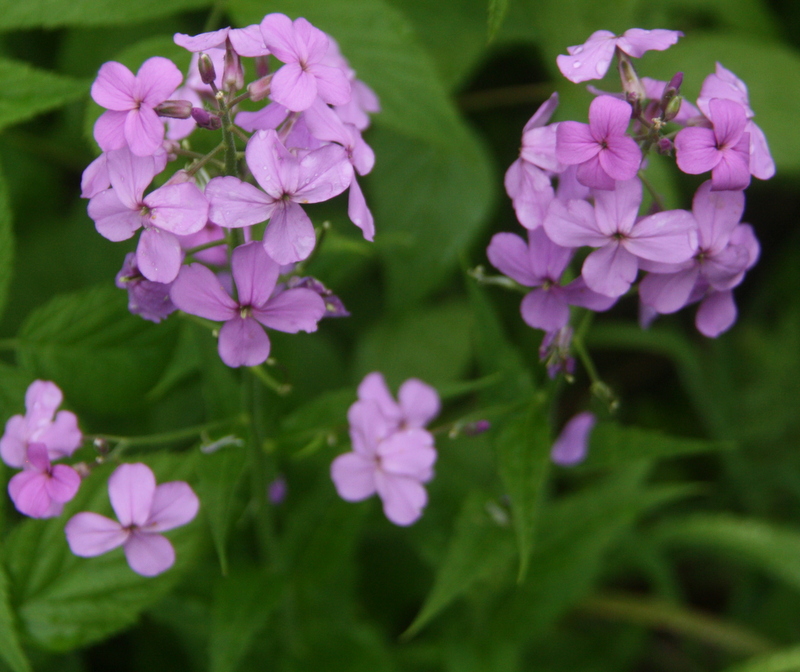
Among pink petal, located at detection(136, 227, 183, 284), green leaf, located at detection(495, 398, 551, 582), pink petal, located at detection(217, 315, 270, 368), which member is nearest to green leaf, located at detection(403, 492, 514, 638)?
green leaf, located at detection(495, 398, 551, 582)

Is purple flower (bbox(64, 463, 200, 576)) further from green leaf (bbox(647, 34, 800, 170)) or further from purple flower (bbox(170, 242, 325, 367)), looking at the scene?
green leaf (bbox(647, 34, 800, 170))

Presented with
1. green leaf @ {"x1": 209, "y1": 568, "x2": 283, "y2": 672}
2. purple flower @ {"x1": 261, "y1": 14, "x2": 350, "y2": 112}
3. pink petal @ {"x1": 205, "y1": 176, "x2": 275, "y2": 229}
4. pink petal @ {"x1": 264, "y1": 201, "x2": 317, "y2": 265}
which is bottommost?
green leaf @ {"x1": 209, "y1": 568, "x2": 283, "y2": 672}

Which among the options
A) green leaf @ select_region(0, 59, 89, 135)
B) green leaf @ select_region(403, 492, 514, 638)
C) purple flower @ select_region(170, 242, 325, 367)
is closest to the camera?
purple flower @ select_region(170, 242, 325, 367)

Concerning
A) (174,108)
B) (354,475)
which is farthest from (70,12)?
(354,475)

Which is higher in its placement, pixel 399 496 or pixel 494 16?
pixel 494 16

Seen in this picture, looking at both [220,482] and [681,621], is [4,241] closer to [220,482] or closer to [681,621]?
[220,482]

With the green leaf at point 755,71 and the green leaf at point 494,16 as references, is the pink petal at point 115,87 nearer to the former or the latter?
the green leaf at point 494,16

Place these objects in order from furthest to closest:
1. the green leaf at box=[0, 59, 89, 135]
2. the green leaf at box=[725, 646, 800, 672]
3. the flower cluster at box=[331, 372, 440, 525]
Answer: the green leaf at box=[725, 646, 800, 672]
the flower cluster at box=[331, 372, 440, 525]
the green leaf at box=[0, 59, 89, 135]

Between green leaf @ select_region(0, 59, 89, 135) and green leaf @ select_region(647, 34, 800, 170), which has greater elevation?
green leaf @ select_region(0, 59, 89, 135)
